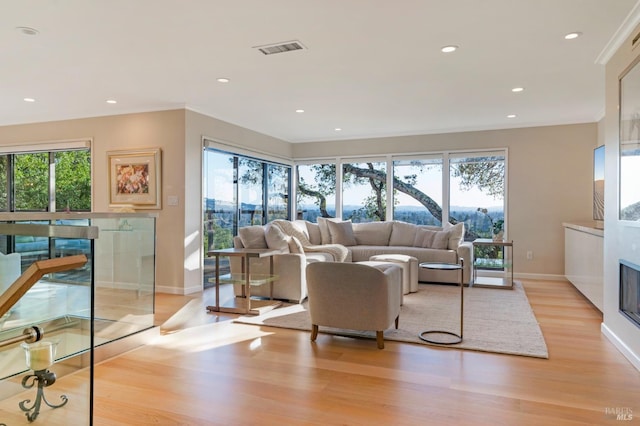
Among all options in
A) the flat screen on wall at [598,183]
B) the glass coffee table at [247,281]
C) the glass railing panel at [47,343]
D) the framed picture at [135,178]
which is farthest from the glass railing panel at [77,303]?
the flat screen on wall at [598,183]

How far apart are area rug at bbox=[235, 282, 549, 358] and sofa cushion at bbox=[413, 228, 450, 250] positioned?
1.11m

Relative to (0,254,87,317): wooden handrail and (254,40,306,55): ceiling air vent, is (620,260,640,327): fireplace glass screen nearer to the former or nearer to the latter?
(254,40,306,55): ceiling air vent

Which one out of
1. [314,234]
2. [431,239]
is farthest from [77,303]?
[431,239]

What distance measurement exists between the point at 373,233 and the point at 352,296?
154 inches

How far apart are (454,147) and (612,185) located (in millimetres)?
3702

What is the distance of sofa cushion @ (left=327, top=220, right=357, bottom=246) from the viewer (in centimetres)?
679

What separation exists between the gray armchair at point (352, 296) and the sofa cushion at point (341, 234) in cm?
348

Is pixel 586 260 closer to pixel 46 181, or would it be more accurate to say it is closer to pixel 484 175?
pixel 484 175

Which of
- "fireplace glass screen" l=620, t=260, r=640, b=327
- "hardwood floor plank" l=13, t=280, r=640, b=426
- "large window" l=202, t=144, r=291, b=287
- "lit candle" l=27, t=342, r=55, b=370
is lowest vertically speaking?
"hardwood floor plank" l=13, t=280, r=640, b=426

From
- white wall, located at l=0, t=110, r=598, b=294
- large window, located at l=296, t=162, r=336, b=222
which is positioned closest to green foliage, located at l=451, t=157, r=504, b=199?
white wall, located at l=0, t=110, r=598, b=294

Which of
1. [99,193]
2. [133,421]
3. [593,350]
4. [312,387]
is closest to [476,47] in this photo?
[593,350]

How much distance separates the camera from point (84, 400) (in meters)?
2.04

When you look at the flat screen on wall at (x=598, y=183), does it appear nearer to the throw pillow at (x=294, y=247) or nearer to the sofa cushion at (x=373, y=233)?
the sofa cushion at (x=373, y=233)

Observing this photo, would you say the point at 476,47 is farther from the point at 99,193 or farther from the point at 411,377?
the point at 99,193
